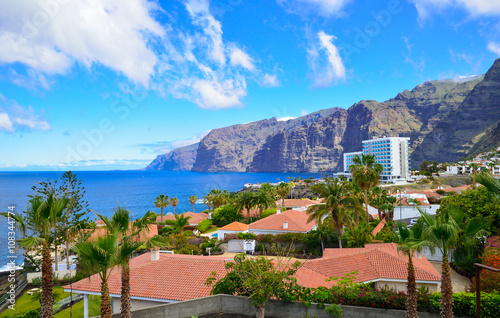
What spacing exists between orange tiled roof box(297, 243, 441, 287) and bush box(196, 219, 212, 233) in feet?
112

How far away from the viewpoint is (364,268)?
59.3ft

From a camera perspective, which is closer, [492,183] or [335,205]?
[492,183]

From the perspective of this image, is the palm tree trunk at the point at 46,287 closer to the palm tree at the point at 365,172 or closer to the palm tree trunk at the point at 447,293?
the palm tree trunk at the point at 447,293

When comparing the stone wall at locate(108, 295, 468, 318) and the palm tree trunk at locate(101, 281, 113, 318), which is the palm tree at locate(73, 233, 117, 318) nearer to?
the palm tree trunk at locate(101, 281, 113, 318)

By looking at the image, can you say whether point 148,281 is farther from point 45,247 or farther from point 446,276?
point 446,276

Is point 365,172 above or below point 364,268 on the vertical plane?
above

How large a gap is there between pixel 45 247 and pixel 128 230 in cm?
332

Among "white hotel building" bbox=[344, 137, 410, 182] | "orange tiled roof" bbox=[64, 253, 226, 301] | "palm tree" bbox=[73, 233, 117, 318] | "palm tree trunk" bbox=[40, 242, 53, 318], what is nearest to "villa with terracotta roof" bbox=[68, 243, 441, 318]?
"orange tiled roof" bbox=[64, 253, 226, 301]

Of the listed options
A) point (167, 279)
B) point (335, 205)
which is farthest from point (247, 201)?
point (167, 279)

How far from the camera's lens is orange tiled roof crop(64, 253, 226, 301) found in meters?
14.3

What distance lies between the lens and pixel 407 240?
34.8 feet

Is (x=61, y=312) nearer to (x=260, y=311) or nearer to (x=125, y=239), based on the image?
(x=125, y=239)

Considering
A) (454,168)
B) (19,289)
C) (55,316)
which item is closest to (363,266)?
(55,316)

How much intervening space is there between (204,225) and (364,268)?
124 ft
